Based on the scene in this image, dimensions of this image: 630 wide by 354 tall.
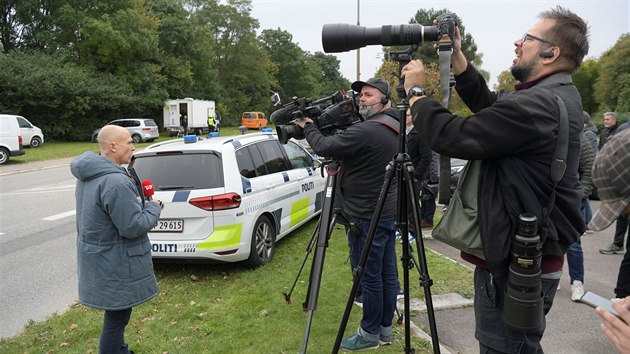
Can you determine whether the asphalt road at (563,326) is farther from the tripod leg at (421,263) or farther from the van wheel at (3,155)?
the van wheel at (3,155)

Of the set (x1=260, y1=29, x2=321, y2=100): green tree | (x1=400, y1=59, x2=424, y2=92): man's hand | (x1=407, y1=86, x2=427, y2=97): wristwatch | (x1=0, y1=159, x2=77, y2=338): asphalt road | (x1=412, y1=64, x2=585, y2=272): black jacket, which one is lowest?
(x1=0, y1=159, x2=77, y2=338): asphalt road

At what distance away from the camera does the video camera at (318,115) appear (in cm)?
333

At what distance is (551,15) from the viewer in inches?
75.4

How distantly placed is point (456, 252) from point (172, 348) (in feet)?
13.3

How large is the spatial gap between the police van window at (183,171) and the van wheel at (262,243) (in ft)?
2.83

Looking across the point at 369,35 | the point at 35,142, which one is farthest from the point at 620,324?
the point at 35,142

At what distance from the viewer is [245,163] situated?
5473mm

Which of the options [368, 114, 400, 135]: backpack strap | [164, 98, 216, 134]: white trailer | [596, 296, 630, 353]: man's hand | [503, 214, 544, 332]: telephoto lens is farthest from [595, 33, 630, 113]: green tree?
[596, 296, 630, 353]: man's hand

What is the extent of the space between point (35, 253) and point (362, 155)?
18.4 ft

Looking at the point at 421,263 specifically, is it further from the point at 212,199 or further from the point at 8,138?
the point at 8,138

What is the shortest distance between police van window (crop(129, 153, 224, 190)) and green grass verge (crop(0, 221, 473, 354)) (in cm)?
118

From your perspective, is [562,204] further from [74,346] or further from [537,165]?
[74,346]

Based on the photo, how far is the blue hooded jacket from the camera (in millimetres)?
2971

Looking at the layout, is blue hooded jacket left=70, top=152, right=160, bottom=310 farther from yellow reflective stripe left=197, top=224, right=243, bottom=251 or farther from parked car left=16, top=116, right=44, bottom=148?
parked car left=16, top=116, right=44, bottom=148
